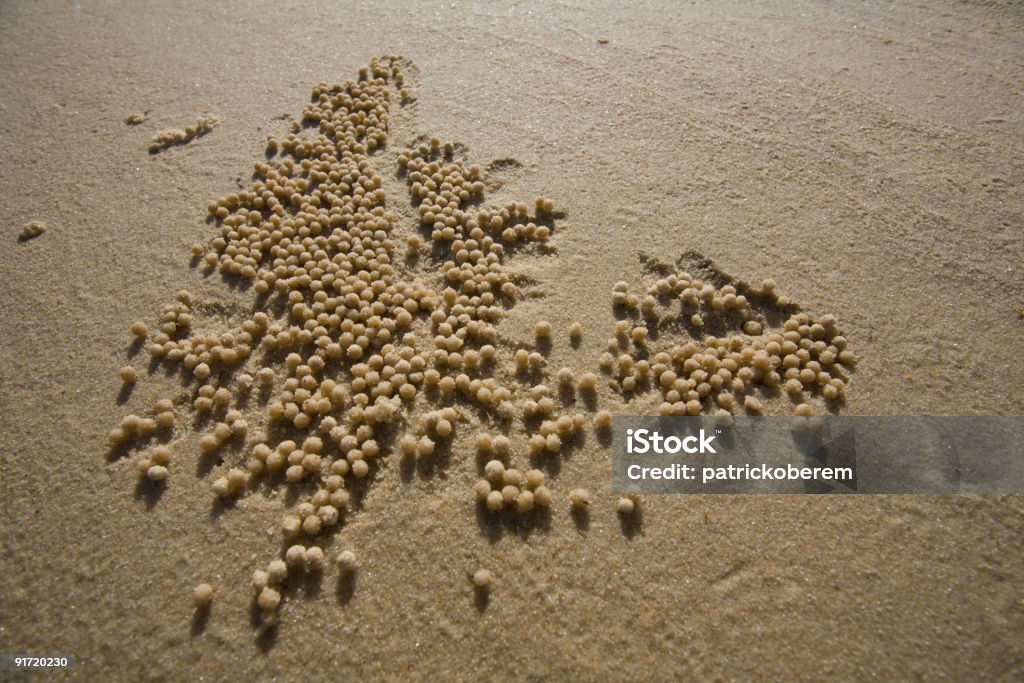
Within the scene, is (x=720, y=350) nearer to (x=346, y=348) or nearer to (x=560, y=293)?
(x=560, y=293)

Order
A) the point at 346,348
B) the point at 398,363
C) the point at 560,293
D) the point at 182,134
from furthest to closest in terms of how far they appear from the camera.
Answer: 1. the point at 182,134
2. the point at 560,293
3. the point at 346,348
4. the point at 398,363

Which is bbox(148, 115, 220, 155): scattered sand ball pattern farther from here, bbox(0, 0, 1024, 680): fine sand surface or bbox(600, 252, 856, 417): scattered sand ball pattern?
bbox(600, 252, 856, 417): scattered sand ball pattern

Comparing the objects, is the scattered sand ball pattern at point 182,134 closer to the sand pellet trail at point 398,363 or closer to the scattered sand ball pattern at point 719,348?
the sand pellet trail at point 398,363

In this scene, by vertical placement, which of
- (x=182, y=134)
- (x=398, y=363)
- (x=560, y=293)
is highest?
(x=182, y=134)

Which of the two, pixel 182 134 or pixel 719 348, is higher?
pixel 182 134

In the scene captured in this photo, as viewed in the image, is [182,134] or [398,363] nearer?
[398,363]

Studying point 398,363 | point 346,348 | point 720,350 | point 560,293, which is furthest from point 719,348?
point 346,348

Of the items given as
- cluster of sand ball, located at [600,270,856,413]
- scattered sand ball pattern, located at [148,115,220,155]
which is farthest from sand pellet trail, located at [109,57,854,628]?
scattered sand ball pattern, located at [148,115,220,155]

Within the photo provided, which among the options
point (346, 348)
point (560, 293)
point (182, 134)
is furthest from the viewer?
point (182, 134)
